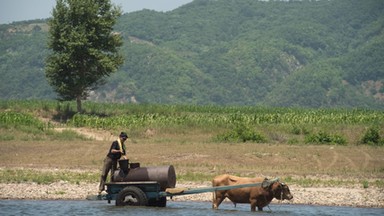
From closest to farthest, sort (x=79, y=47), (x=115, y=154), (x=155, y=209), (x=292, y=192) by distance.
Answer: (x=155, y=209) < (x=115, y=154) < (x=292, y=192) < (x=79, y=47)

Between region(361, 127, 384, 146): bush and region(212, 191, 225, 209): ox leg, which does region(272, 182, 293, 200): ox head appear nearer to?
region(212, 191, 225, 209): ox leg

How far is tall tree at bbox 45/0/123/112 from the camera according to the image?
208 ft

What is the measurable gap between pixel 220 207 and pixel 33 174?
10258 mm

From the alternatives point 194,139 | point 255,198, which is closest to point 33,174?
point 255,198

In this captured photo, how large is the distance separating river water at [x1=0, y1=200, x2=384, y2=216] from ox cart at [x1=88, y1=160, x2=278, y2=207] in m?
0.30

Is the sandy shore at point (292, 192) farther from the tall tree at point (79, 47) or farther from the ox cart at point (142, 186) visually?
the tall tree at point (79, 47)

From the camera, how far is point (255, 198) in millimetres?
26062

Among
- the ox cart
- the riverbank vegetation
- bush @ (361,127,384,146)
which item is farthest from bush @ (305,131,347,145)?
the ox cart

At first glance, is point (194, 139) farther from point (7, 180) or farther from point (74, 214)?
point (74, 214)

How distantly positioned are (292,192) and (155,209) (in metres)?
6.48

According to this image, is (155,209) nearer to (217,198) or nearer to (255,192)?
(217,198)

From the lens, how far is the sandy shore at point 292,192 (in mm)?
29484

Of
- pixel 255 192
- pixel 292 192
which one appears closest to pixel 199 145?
pixel 292 192

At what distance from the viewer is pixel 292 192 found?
31.0 metres
